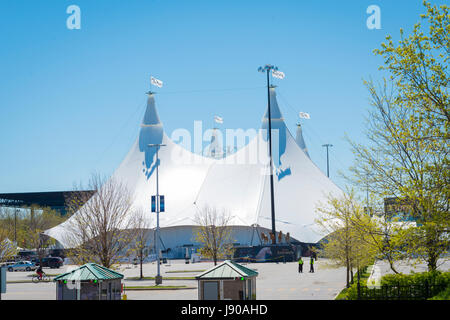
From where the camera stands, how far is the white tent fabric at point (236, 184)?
222ft

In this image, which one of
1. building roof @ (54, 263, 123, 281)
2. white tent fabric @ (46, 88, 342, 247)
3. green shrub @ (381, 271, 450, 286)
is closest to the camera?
building roof @ (54, 263, 123, 281)

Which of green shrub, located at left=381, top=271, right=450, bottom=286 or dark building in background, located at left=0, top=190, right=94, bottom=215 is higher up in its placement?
dark building in background, located at left=0, top=190, right=94, bottom=215

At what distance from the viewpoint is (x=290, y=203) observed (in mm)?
69750

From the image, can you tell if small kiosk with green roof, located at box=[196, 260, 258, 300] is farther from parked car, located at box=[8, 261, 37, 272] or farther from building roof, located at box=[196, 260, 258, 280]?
parked car, located at box=[8, 261, 37, 272]

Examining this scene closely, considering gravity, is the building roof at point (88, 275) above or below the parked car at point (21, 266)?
above

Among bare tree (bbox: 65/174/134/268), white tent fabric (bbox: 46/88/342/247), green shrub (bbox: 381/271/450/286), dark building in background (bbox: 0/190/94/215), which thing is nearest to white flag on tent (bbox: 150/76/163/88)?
white tent fabric (bbox: 46/88/342/247)

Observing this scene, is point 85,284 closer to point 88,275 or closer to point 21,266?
point 88,275

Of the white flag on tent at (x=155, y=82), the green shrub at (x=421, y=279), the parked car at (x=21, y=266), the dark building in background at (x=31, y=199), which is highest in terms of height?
the white flag on tent at (x=155, y=82)

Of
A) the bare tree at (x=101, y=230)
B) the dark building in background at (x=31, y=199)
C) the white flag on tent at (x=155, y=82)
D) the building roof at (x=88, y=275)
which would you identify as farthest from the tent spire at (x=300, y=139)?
the building roof at (x=88, y=275)

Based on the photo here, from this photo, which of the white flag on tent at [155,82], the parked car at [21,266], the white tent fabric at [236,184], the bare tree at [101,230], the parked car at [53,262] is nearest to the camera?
the bare tree at [101,230]

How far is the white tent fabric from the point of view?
222 ft

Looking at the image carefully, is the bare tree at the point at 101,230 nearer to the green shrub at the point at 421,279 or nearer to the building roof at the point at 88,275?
the building roof at the point at 88,275
